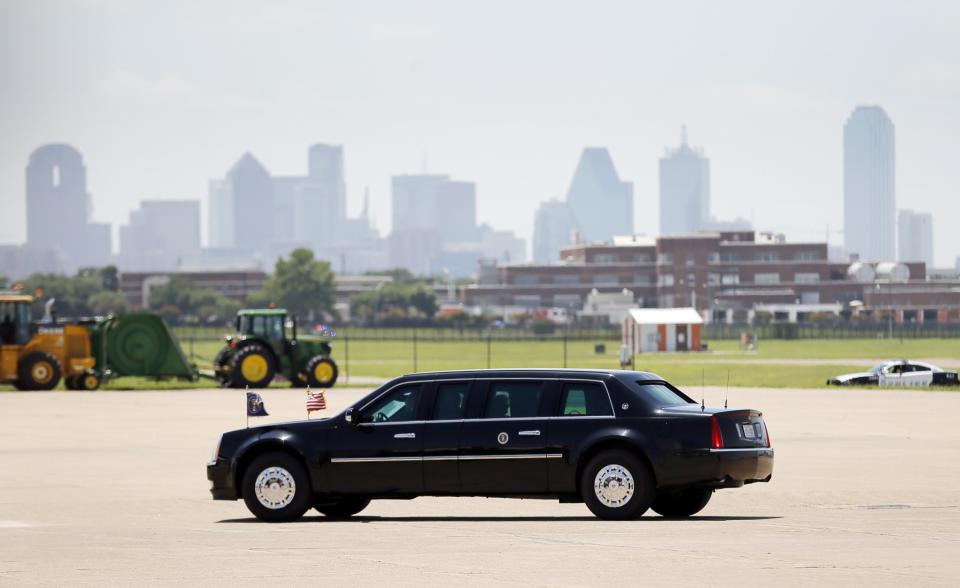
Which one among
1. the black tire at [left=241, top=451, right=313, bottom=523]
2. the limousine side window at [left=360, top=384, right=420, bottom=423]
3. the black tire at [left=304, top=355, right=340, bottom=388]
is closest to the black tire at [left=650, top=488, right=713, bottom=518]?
the limousine side window at [left=360, top=384, right=420, bottom=423]

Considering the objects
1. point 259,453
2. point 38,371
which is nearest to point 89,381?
point 38,371

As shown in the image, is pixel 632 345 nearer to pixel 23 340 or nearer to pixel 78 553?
pixel 23 340

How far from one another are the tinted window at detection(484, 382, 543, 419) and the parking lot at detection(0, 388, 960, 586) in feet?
3.93

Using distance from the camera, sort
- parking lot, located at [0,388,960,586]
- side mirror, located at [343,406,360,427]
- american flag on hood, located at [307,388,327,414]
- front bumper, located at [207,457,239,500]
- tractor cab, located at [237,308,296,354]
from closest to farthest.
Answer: parking lot, located at [0,388,960,586] → side mirror, located at [343,406,360,427] → front bumper, located at [207,457,239,500] → american flag on hood, located at [307,388,327,414] → tractor cab, located at [237,308,296,354]

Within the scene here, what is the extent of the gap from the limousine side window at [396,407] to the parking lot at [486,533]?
3.80ft

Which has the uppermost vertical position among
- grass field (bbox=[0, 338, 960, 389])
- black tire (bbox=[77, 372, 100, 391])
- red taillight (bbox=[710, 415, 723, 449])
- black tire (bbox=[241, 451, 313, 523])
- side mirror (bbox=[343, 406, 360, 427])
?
side mirror (bbox=[343, 406, 360, 427])

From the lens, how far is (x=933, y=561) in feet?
47.4

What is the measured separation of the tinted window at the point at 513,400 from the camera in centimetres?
1852

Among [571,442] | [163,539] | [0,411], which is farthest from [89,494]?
[0,411]

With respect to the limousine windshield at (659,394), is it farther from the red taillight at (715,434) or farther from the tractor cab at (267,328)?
the tractor cab at (267,328)

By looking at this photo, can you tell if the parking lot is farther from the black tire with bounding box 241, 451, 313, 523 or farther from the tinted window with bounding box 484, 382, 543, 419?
the tinted window with bounding box 484, 382, 543, 419

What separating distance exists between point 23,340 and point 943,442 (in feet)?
119

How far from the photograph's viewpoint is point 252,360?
58688 millimetres

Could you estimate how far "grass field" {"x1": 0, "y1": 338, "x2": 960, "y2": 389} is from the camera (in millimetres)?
70500
